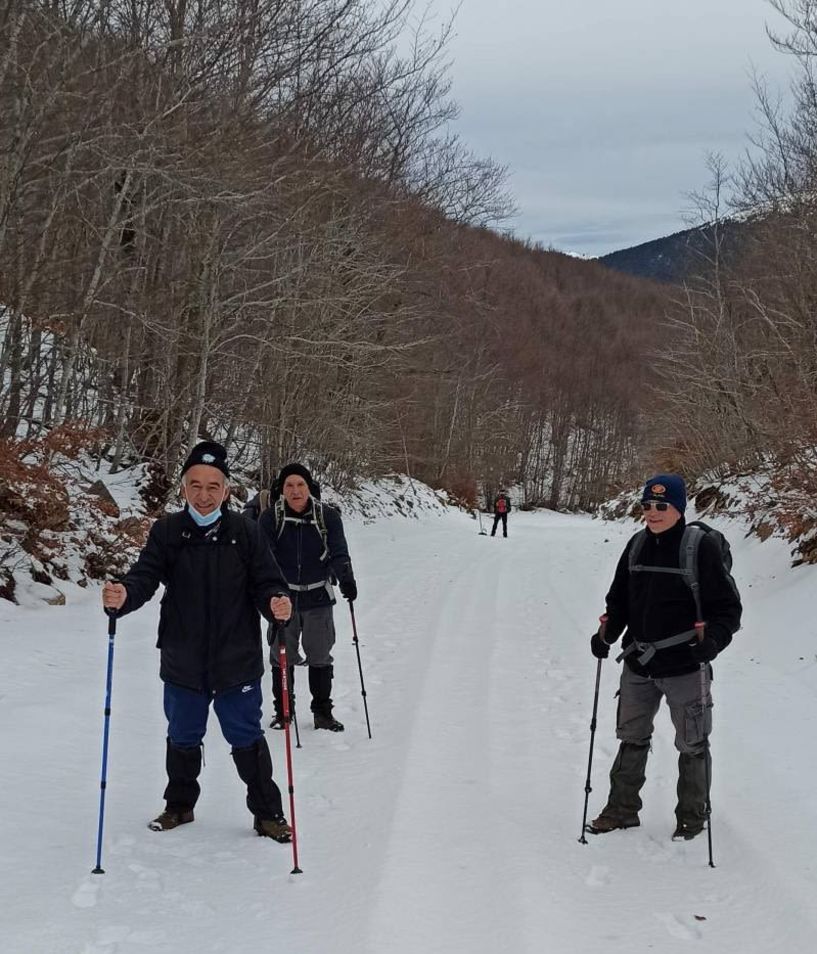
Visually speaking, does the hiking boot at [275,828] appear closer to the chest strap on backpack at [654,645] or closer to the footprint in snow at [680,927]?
the footprint in snow at [680,927]

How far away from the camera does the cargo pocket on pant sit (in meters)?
4.50

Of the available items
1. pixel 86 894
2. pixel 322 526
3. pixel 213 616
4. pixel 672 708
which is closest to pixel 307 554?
pixel 322 526

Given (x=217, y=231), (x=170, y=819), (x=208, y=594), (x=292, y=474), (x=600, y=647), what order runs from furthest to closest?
(x=217, y=231) < (x=292, y=474) < (x=600, y=647) < (x=170, y=819) < (x=208, y=594)

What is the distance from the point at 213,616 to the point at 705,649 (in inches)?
102

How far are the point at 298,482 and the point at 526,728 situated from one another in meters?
2.68

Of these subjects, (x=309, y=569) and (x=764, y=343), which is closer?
(x=309, y=569)

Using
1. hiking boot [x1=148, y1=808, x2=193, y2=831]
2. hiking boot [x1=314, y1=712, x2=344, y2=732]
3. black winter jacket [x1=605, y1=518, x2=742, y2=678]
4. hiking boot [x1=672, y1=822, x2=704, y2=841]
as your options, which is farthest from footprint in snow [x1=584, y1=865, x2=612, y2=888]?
hiking boot [x1=314, y1=712, x2=344, y2=732]

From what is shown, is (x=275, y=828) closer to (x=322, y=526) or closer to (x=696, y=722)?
(x=696, y=722)

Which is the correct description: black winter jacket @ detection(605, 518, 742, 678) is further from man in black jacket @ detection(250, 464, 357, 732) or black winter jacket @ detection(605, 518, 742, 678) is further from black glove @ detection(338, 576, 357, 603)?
man in black jacket @ detection(250, 464, 357, 732)

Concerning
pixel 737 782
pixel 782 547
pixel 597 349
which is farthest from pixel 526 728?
pixel 597 349

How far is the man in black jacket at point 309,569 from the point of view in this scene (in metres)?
6.51

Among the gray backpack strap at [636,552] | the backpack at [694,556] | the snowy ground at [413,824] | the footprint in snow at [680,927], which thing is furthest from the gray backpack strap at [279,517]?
the footprint in snow at [680,927]

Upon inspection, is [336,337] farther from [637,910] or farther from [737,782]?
[637,910]

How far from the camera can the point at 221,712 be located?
14.2ft
